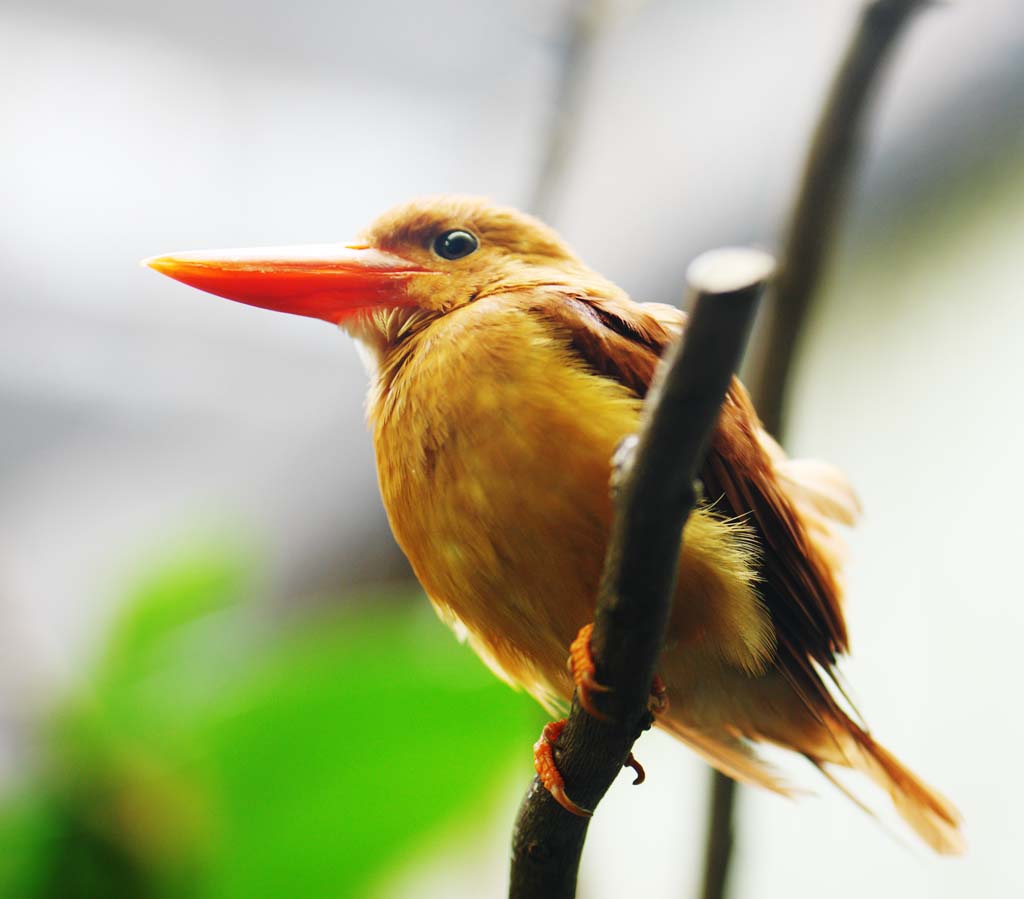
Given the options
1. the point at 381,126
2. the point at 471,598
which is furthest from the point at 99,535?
the point at 471,598

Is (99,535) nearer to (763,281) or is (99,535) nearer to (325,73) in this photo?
(325,73)

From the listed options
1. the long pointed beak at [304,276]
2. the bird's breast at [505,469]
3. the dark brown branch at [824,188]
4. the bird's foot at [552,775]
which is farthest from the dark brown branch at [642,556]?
the long pointed beak at [304,276]

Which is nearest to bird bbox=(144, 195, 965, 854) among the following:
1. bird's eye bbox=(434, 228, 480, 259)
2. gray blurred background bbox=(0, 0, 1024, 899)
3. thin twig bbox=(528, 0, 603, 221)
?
bird's eye bbox=(434, 228, 480, 259)

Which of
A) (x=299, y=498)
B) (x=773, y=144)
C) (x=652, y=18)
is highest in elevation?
(x=652, y=18)

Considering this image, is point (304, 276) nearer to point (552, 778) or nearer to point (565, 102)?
point (552, 778)

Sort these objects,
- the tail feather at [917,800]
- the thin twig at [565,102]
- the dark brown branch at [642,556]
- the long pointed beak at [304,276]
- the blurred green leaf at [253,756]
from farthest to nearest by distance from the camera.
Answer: the thin twig at [565,102] → the tail feather at [917,800] → the long pointed beak at [304,276] → the blurred green leaf at [253,756] → the dark brown branch at [642,556]

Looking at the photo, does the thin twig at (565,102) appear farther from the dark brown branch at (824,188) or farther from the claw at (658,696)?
the claw at (658,696)

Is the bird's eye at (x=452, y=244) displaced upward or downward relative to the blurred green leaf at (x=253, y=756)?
upward
